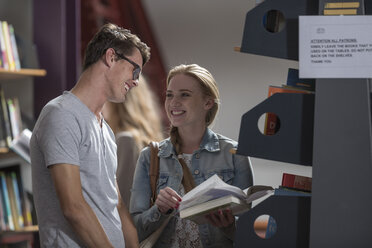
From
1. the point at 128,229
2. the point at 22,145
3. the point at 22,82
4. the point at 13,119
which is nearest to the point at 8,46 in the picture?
the point at 22,82

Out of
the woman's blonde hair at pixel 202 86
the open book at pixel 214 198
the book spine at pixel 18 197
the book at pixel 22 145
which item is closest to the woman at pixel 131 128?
the woman's blonde hair at pixel 202 86

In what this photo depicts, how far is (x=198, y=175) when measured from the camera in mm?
2051

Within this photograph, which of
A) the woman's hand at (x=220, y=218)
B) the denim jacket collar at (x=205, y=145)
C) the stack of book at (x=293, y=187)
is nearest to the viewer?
the stack of book at (x=293, y=187)

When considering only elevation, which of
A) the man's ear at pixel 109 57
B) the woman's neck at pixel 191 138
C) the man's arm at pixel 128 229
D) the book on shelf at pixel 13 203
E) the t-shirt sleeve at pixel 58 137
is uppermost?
the man's ear at pixel 109 57

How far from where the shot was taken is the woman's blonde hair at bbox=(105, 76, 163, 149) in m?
2.67

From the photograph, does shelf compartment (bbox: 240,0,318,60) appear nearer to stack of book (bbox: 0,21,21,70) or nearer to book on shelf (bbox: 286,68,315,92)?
book on shelf (bbox: 286,68,315,92)

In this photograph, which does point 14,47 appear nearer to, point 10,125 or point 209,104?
point 10,125

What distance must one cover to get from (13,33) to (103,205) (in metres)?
1.91

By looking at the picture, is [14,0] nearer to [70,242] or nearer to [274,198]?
[70,242]

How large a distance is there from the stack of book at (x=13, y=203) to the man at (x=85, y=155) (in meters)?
1.48

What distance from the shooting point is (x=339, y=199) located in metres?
1.33

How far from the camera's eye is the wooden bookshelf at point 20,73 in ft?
10.3

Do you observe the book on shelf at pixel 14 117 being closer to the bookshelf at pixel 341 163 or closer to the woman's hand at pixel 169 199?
the woman's hand at pixel 169 199

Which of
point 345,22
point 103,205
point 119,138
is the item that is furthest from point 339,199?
point 119,138
